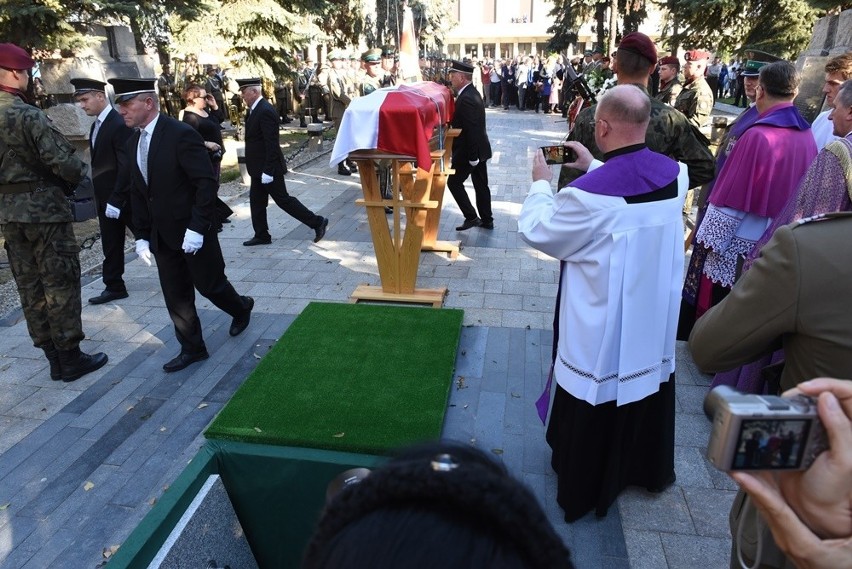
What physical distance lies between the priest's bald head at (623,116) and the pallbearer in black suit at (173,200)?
276 centimetres

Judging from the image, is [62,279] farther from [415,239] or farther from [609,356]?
[609,356]

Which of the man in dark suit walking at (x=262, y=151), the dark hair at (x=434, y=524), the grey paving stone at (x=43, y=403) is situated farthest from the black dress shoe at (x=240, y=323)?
the dark hair at (x=434, y=524)

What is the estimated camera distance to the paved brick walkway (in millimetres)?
2844

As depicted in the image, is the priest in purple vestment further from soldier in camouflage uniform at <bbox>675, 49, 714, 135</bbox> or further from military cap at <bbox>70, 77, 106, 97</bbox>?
military cap at <bbox>70, 77, 106, 97</bbox>

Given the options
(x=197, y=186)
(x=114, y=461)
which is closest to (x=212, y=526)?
(x=114, y=461)

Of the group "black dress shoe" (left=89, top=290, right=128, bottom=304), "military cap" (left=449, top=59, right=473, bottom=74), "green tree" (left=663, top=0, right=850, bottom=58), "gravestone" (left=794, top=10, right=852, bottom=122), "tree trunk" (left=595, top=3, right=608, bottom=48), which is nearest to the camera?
"black dress shoe" (left=89, top=290, right=128, bottom=304)

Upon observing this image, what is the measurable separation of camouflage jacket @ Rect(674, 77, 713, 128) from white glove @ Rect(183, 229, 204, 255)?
5.69m

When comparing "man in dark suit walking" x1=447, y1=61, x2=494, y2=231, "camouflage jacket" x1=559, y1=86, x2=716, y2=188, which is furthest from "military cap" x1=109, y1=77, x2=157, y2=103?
"man in dark suit walking" x1=447, y1=61, x2=494, y2=231

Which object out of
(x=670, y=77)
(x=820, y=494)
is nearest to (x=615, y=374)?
(x=820, y=494)

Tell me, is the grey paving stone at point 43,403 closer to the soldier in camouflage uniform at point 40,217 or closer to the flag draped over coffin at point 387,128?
the soldier in camouflage uniform at point 40,217

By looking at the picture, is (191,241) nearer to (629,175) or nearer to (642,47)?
(629,175)

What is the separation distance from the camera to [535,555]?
2.21 ft

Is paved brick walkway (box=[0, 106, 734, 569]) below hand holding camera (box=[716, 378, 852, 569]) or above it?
below

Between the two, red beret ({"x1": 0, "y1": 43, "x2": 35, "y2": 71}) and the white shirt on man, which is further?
red beret ({"x1": 0, "y1": 43, "x2": 35, "y2": 71})
